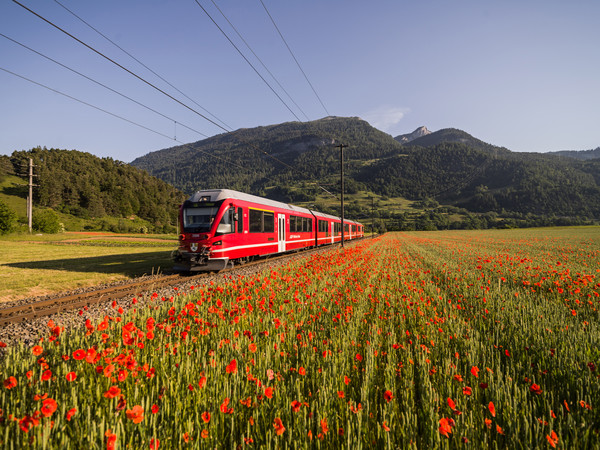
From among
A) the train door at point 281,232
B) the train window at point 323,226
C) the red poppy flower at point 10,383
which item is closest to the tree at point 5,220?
the train door at point 281,232

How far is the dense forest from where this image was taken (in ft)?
278

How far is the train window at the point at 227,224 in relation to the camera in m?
12.3

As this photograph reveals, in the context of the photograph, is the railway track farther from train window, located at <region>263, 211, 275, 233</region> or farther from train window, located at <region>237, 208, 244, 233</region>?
train window, located at <region>263, 211, 275, 233</region>

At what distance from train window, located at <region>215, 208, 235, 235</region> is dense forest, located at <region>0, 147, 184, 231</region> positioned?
234 feet

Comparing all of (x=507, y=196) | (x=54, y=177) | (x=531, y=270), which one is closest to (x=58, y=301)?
(x=531, y=270)

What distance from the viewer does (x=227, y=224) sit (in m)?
12.6

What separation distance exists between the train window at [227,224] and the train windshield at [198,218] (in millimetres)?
392

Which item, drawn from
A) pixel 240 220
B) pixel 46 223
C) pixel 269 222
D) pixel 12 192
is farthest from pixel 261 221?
pixel 12 192

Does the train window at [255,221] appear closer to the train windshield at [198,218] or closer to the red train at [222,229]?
the red train at [222,229]

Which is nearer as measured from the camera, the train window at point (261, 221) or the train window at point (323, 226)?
the train window at point (261, 221)

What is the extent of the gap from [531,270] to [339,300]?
6755mm

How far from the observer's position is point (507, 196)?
15812cm

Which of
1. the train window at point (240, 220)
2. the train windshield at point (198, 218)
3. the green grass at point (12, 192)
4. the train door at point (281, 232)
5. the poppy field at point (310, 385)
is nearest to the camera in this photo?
the poppy field at point (310, 385)

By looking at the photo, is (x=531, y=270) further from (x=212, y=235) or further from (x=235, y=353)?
(x=212, y=235)
